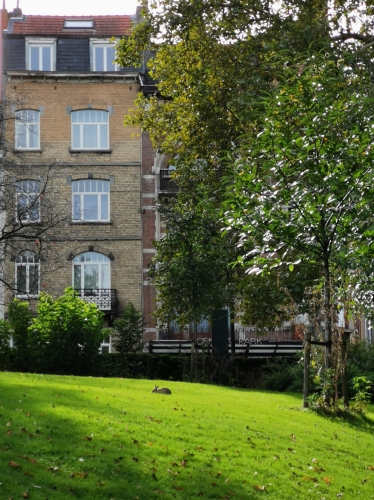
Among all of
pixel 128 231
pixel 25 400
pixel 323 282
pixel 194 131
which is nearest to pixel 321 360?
Answer: pixel 323 282

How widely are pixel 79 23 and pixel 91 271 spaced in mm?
13017

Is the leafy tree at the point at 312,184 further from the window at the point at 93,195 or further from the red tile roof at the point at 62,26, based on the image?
the red tile roof at the point at 62,26

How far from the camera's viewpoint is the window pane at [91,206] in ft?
153

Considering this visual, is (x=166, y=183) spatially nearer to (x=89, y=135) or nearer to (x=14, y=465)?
(x=89, y=135)

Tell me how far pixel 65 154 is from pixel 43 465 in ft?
121

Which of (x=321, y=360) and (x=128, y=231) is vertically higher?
(x=128, y=231)

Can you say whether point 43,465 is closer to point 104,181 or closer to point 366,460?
point 366,460

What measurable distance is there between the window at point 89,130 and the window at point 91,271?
212 inches

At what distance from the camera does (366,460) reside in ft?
47.6

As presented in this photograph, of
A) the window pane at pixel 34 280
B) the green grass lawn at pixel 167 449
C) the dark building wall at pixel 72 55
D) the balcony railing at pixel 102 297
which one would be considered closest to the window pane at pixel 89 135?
the dark building wall at pixel 72 55

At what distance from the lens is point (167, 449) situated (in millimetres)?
12719

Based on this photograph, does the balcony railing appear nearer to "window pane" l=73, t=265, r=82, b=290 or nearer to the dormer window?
"window pane" l=73, t=265, r=82, b=290

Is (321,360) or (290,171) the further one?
(321,360)

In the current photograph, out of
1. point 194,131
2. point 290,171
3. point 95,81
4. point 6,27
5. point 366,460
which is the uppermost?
point 6,27
